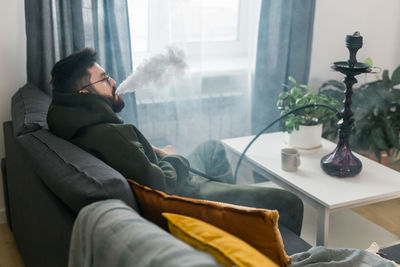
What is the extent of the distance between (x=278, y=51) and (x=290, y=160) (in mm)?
1090

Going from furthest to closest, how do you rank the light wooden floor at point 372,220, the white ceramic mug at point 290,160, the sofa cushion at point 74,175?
1. the light wooden floor at point 372,220
2. the white ceramic mug at point 290,160
3. the sofa cushion at point 74,175

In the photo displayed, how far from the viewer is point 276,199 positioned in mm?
1934

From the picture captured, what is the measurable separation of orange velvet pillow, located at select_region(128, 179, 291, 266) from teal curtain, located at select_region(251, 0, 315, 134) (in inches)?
75.8

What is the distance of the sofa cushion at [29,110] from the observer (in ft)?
5.95

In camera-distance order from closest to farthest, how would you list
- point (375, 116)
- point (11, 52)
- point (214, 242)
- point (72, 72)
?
1. point (214, 242)
2. point (72, 72)
3. point (11, 52)
4. point (375, 116)

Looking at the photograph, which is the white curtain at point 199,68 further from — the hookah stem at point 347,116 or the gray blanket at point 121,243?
the gray blanket at point 121,243

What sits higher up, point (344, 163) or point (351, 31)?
point (351, 31)

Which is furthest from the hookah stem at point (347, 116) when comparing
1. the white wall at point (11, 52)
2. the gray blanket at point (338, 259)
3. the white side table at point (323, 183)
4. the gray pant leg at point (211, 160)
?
the white wall at point (11, 52)

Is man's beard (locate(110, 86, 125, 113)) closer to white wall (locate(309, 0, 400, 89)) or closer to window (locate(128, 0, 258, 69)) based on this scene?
window (locate(128, 0, 258, 69))

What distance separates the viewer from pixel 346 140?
2.13 metres

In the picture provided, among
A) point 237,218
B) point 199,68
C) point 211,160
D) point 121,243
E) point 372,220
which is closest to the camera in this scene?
point 121,243

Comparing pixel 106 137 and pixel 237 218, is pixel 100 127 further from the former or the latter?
pixel 237 218

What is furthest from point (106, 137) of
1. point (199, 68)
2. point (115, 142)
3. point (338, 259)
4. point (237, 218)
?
point (199, 68)

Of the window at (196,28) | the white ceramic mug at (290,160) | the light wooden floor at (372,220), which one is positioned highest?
the window at (196,28)
